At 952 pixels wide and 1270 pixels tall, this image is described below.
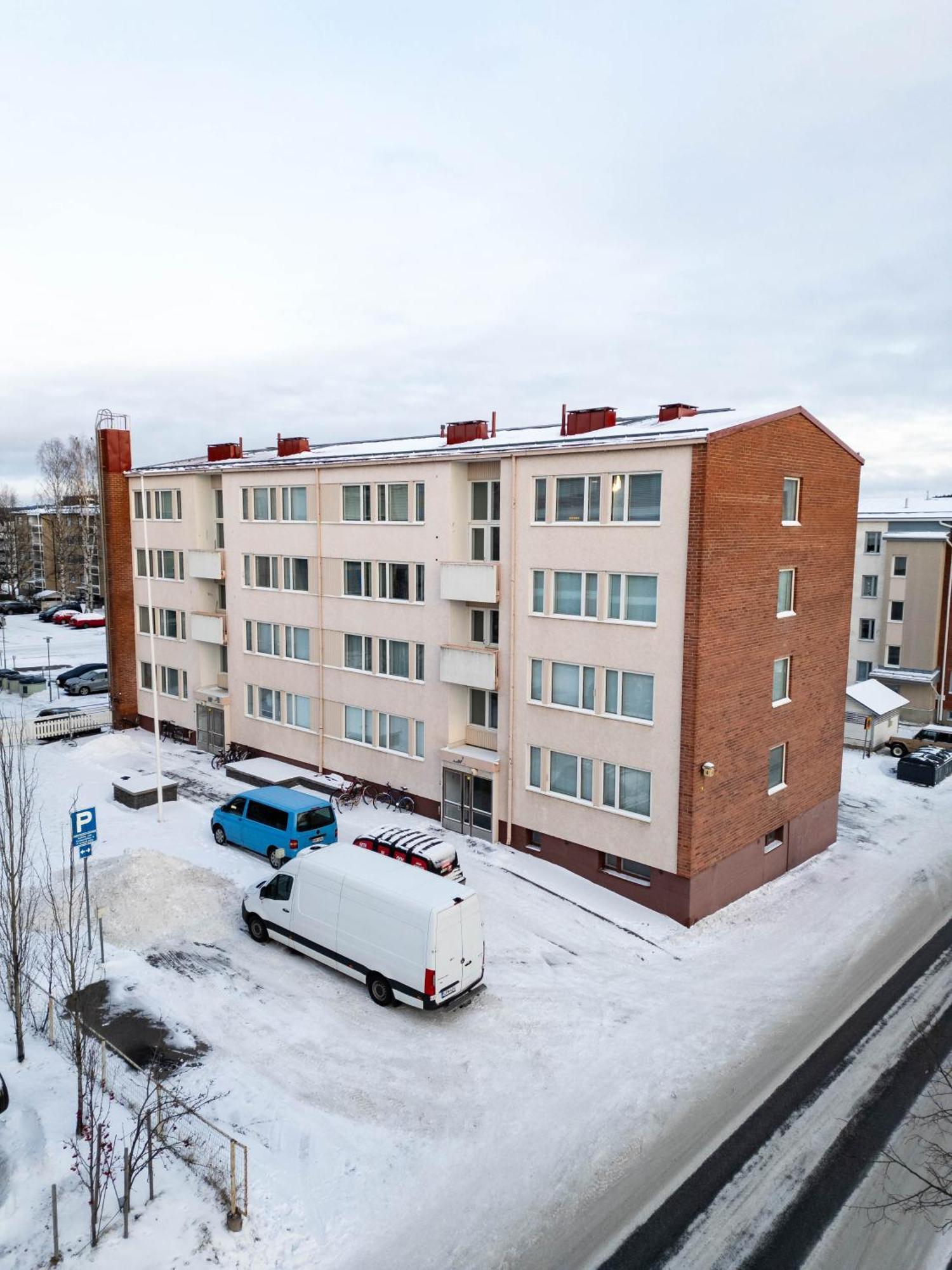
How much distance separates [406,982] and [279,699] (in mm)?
17788

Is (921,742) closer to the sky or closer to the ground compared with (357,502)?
closer to the ground

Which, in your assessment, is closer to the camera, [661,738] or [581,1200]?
[581,1200]

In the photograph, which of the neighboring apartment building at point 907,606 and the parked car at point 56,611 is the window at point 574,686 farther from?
the parked car at point 56,611

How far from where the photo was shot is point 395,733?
28.9 meters

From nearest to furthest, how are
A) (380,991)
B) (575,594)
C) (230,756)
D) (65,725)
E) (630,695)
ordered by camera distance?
(380,991)
(630,695)
(575,594)
(230,756)
(65,725)

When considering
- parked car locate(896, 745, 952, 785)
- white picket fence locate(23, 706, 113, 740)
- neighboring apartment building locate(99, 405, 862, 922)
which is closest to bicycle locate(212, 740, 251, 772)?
neighboring apartment building locate(99, 405, 862, 922)

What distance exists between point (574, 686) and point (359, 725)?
31.5 feet

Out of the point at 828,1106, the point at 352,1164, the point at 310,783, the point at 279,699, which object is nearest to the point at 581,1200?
the point at 352,1164

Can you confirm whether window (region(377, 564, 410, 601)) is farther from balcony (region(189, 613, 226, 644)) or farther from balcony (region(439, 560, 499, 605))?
balcony (region(189, 613, 226, 644))

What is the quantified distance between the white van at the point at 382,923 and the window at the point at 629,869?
21.9 ft

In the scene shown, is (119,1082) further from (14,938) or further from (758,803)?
(758,803)

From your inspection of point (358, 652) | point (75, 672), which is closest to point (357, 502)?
point (358, 652)

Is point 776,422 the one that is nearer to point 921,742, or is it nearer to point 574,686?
point 574,686

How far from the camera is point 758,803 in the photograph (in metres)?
24.0
